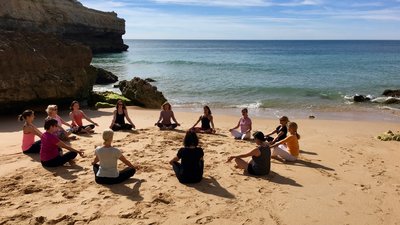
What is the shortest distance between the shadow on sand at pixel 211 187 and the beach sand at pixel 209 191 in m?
0.02

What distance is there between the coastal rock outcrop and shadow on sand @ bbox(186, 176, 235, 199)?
32.2 ft

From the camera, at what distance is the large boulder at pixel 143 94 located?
1897 centimetres

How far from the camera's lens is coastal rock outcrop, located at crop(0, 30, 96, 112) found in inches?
555

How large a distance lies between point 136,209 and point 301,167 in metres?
4.28

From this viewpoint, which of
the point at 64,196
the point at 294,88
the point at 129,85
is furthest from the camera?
the point at 294,88

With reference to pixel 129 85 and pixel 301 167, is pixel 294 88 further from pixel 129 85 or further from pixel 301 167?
pixel 301 167

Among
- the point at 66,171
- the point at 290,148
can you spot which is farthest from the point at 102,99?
the point at 290,148

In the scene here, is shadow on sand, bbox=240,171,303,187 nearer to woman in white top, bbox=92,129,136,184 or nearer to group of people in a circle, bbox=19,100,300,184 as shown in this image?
group of people in a circle, bbox=19,100,300,184

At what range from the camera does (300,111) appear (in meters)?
20.0

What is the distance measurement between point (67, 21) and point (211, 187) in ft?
210

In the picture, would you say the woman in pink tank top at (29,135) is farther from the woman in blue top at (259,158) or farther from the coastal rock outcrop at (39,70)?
the coastal rock outcrop at (39,70)

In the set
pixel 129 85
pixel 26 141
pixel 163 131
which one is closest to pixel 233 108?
pixel 129 85

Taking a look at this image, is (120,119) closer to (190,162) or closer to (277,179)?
(190,162)

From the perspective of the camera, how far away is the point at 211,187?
7008 millimetres
